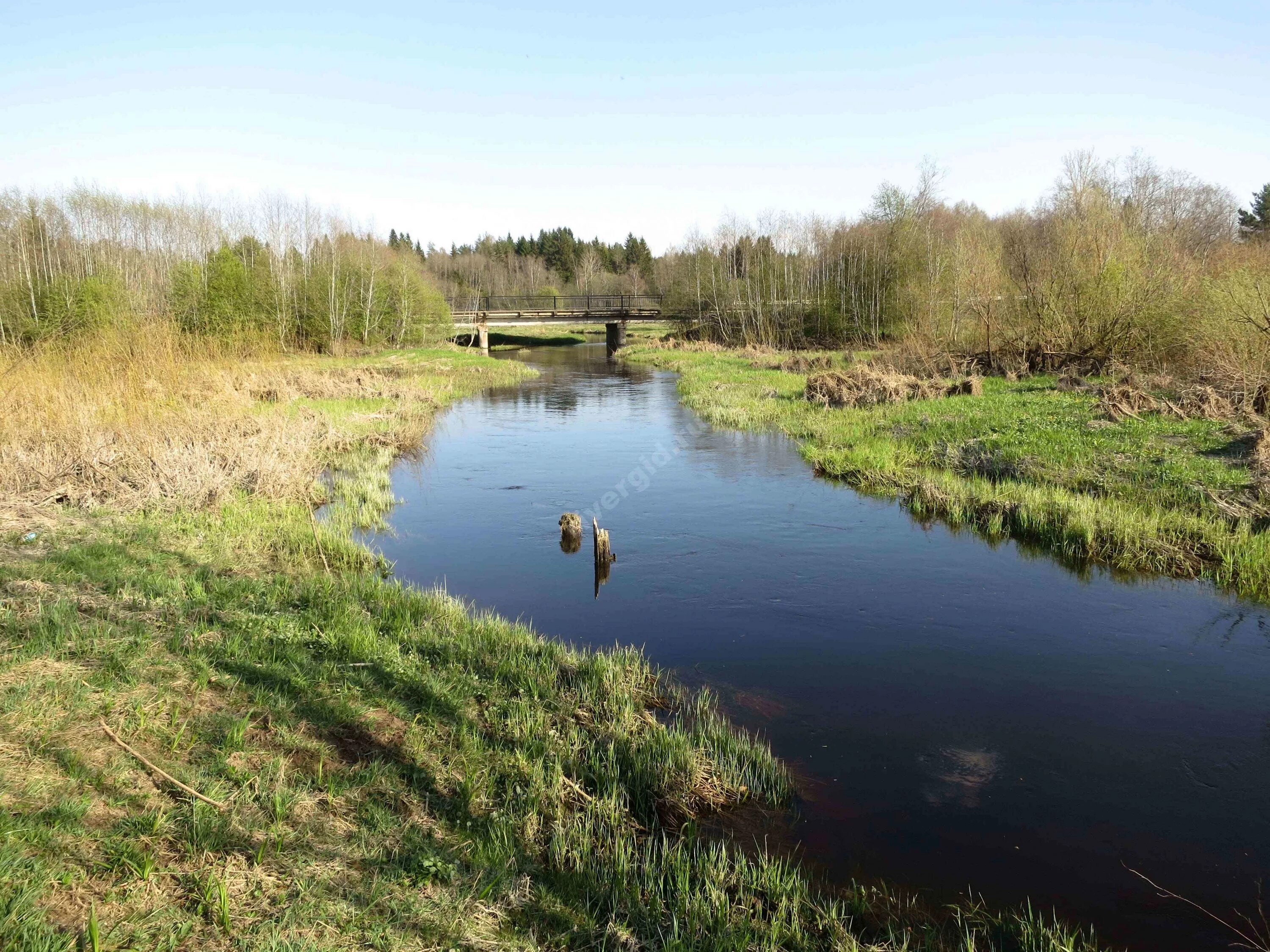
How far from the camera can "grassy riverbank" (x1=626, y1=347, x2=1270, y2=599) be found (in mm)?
10617

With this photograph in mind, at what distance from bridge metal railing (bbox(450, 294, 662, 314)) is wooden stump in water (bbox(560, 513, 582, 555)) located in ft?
142

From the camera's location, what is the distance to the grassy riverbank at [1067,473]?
1062 cm

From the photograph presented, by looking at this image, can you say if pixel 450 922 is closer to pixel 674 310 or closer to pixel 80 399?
pixel 80 399

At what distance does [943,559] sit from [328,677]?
863 cm

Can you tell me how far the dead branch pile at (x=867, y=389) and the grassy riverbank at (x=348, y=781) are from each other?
56.2 ft

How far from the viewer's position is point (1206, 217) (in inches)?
1779

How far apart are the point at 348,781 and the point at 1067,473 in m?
12.8

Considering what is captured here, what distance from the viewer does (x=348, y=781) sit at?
16.0 ft

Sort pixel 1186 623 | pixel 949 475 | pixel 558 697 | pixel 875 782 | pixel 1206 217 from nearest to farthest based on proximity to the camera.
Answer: pixel 875 782
pixel 558 697
pixel 1186 623
pixel 949 475
pixel 1206 217

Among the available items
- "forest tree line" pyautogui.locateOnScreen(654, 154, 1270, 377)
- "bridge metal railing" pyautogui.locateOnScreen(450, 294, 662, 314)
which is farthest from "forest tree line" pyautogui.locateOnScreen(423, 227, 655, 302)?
"forest tree line" pyautogui.locateOnScreen(654, 154, 1270, 377)

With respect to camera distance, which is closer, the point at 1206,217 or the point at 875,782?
the point at 875,782

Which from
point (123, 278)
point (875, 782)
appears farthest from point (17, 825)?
point (123, 278)

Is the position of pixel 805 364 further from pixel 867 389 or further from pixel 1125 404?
pixel 1125 404

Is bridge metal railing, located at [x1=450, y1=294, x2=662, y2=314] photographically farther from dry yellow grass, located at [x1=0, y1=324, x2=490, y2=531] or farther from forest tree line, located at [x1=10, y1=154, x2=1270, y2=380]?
dry yellow grass, located at [x1=0, y1=324, x2=490, y2=531]
